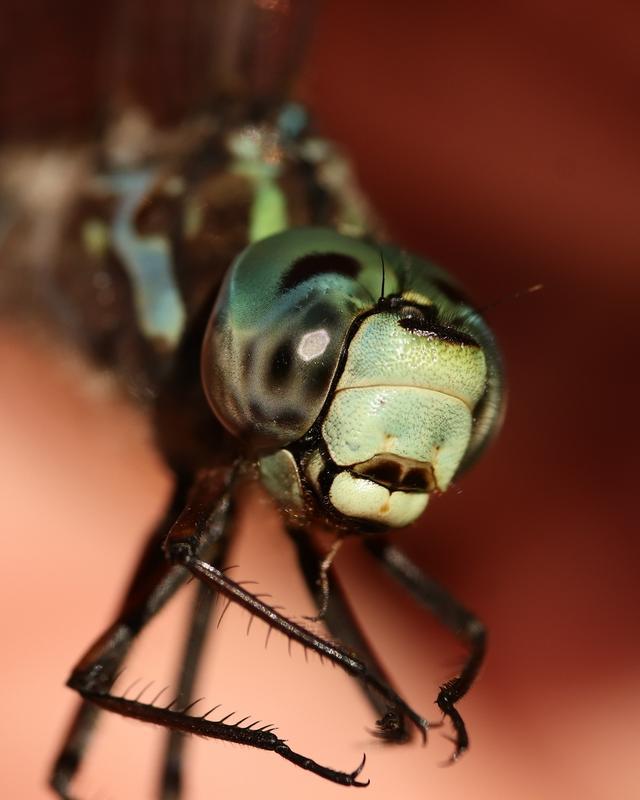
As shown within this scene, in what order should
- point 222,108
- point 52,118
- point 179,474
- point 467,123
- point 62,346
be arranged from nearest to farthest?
point 179,474 < point 222,108 < point 62,346 < point 52,118 < point 467,123

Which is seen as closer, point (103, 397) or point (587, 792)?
point (103, 397)

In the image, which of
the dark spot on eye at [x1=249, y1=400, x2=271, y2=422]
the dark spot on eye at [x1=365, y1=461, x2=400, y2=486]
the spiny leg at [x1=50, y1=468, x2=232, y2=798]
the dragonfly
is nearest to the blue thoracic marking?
the dragonfly

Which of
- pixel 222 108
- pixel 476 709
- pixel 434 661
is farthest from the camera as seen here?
pixel 434 661

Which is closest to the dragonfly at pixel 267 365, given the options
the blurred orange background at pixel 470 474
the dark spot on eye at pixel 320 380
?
the dark spot on eye at pixel 320 380


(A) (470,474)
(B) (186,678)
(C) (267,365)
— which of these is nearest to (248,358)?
(C) (267,365)

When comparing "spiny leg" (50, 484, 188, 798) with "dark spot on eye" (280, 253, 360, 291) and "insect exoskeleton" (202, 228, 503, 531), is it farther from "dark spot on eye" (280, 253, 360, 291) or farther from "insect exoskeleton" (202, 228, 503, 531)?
"dark spot on eye" (280, 253, 360, 291)

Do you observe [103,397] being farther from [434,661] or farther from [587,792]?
[587,792]

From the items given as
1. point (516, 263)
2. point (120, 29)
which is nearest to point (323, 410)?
point (120, 29)
